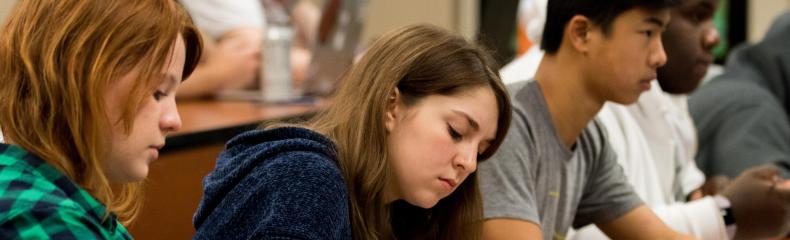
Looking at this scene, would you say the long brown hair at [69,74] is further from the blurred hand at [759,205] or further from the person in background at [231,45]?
the person in background at [231,45]

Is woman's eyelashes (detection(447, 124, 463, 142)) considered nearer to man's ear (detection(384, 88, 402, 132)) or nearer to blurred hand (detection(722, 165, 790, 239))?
man's ear (detection(384, 88, 402, 132))

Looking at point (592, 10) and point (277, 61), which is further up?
point (592, 10)

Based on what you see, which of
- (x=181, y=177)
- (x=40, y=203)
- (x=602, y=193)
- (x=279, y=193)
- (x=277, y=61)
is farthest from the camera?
(x=277, y=61)

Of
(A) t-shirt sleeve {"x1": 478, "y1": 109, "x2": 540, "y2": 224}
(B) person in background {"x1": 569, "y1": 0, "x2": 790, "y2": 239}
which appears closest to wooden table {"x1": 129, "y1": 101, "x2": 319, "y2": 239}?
(A) t-shirt sleeve {"x1": 478, "y1": 109, "x2": 540, "y2": 224}

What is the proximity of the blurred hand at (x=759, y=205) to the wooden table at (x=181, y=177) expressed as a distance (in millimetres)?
657

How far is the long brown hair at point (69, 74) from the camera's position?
2.34 feet

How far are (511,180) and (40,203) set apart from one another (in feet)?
2.08

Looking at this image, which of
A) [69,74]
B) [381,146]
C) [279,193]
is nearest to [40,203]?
[69,74]

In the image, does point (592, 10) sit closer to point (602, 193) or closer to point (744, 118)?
point (602, 193)

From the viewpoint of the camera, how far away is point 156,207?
4.86ft

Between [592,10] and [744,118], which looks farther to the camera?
[744,118]

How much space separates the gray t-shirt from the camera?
121 centimetres

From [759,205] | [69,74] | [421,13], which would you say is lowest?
[421,13]

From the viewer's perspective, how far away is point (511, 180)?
3.99ft
